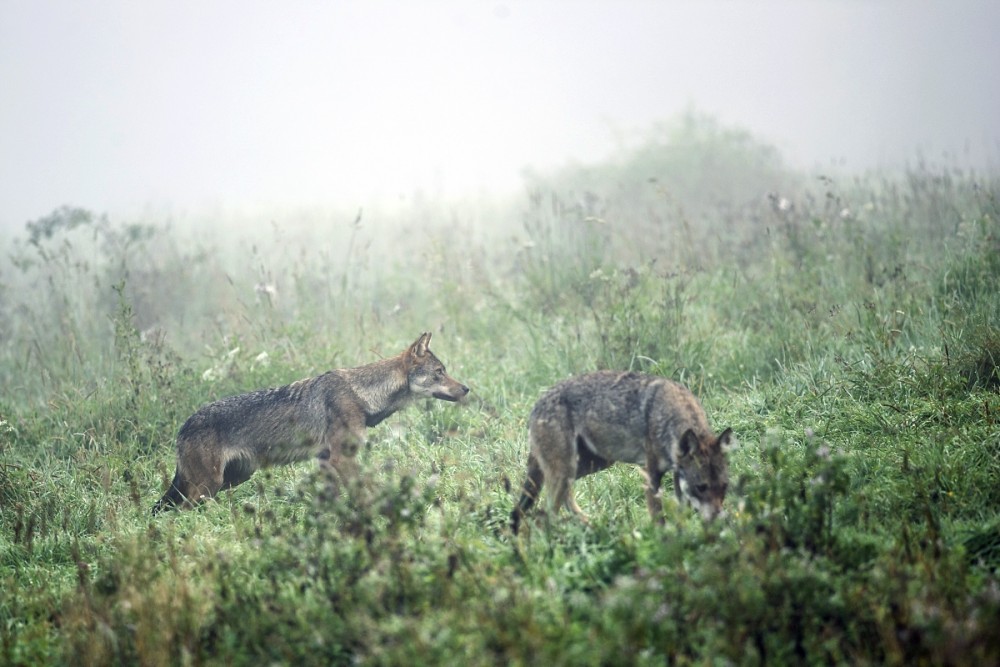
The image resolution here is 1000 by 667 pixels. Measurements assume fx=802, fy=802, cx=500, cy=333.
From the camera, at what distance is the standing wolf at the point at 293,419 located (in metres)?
6.66

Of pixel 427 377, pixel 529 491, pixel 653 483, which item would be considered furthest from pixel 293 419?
pixel 653 483

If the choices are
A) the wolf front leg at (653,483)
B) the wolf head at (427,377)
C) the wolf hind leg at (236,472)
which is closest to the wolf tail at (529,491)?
the wolf front leg at (653,483)

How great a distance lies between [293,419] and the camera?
703 cm

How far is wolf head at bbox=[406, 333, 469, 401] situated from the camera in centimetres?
756

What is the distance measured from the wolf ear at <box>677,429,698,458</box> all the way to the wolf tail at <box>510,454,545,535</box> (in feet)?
3.40

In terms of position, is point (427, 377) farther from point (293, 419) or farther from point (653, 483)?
point (653, 483)

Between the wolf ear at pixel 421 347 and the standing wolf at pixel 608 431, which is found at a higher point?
the wolf ear at pixel 421 347

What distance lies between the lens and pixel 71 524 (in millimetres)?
6395

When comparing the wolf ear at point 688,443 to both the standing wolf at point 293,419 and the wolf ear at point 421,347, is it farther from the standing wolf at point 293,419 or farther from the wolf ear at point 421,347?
the wolf ear at point 421,347

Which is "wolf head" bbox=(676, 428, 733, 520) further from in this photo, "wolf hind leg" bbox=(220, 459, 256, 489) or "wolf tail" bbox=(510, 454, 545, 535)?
"wolf hind leg" bbox=(220, 459, 256, 489)

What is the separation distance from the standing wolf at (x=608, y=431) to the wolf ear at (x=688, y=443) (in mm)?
78

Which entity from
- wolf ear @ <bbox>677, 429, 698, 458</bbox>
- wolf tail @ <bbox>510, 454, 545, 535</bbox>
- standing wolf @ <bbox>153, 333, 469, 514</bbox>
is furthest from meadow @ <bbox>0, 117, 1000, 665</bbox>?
wolf ear @ <bbox>677, 429, 698, 458</bbox>

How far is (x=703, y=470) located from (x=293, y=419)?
3.74m

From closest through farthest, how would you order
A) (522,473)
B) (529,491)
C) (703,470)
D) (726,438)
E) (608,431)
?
(703,470), (726,438), (608,431), (529,491), (522,473)
